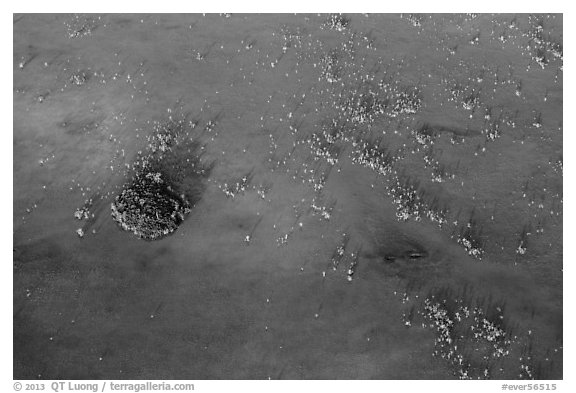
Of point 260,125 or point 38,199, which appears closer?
point 38,199

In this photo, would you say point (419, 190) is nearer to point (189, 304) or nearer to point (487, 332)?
point (487, 332)

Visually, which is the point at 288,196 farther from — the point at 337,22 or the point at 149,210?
the point at 337,22

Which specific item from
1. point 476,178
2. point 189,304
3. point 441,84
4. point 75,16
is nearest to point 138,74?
point 75,16

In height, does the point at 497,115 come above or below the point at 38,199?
above

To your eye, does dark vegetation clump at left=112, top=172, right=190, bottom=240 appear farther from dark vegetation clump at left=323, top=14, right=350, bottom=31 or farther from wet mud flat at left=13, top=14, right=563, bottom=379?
dark vegetation clump at left=323, top=14, right=350, bottom=31

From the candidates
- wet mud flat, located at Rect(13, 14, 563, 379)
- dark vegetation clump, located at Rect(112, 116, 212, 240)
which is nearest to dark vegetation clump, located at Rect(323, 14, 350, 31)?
wet mud flat, located at Rect(13, 14, 563, 379)

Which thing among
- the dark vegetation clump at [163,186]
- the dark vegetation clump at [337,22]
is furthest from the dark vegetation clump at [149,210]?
the dark vegetation clump at [337,22]

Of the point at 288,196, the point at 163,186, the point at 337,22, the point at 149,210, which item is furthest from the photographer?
the point at 337,22

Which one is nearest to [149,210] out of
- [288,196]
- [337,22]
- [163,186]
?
[163,186]
